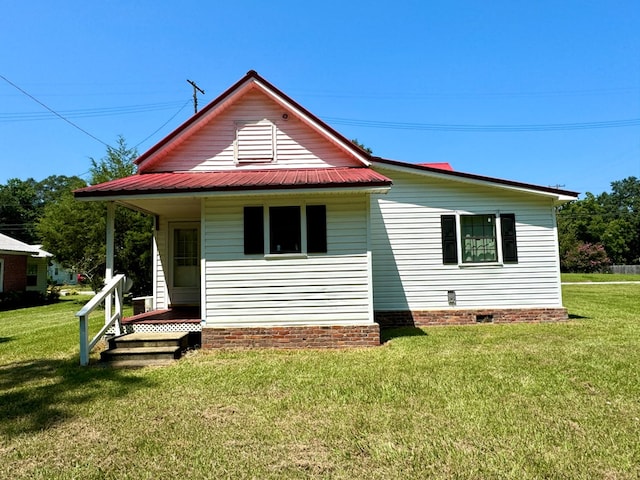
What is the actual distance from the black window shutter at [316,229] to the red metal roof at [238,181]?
633 millimetres

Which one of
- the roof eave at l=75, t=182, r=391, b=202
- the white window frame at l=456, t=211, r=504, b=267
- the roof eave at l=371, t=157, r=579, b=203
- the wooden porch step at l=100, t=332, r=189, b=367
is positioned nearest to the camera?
the wooden porch step at l=100, t=332, r=189, b=367

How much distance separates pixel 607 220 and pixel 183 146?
3020 inches

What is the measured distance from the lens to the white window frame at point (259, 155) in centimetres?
981

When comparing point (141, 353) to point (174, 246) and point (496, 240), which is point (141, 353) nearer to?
point (174, 246)

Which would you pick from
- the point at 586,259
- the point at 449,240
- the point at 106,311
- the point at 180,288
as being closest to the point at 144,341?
the point at 106,311

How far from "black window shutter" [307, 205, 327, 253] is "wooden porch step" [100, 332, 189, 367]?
314 centimetres

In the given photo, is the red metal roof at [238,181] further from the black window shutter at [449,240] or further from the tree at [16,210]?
the tree at [16,210]

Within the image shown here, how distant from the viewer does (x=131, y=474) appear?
10.7 feet

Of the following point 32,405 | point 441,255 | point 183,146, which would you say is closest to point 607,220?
point 441,255

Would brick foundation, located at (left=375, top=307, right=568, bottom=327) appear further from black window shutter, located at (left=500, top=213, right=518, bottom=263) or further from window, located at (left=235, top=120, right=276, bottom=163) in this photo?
window, located at (left=235, top=120, right=276, bottom=163)

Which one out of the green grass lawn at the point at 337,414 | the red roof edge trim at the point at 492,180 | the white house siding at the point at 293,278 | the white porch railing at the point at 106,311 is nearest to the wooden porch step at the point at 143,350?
the white porch railing at the point at 106,311

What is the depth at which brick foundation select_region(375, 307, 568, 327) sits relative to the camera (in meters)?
10.3

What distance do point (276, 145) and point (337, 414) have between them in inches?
278

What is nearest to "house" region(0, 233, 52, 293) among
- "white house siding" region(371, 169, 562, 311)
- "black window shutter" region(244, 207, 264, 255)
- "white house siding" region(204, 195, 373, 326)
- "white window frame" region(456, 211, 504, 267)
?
"white house siding" region(204, 195, 373, 326)
